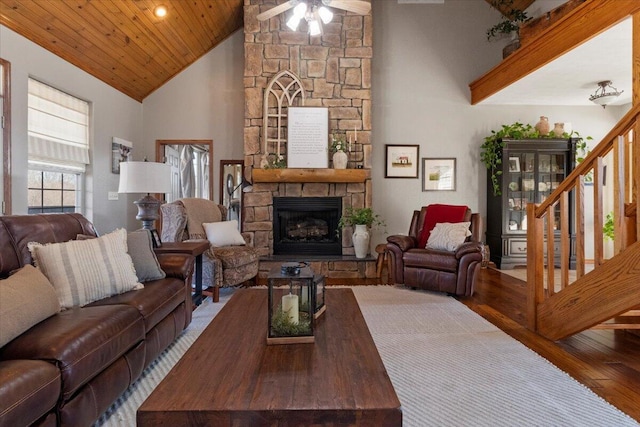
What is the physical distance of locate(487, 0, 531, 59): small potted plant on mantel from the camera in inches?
222

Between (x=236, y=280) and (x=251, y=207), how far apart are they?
1754 mm

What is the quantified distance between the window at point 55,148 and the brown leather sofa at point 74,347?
1.79 meters

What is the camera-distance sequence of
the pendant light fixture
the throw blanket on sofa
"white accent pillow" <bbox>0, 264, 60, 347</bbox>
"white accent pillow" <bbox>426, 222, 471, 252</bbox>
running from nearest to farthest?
"white accent pillow" <bbox>0, 264, 60, 347</bbox>
the throw blanket on sofa
"white accent pillow" <bbox>426, 222, 471, 252</bbox>
the pendant light fixture

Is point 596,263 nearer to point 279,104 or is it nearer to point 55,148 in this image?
point 279,104

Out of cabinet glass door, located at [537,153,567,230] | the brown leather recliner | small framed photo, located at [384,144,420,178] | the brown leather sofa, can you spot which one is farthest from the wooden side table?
cabinet glass door, located at [537,153,567,230]

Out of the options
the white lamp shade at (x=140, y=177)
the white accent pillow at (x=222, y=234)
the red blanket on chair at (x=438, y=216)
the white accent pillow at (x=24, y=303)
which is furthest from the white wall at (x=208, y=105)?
the white accent pillow at (x=24, y=303)

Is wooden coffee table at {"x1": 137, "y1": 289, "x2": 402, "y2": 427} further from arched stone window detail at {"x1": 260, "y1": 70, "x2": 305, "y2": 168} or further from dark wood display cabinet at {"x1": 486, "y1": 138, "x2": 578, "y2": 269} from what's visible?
dark wood display cabinet at {"x1": 486, "y1": 138, "x2": 578, "y2": 269}

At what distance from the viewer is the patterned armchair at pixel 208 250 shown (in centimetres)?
378

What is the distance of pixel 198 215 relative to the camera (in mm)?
4270

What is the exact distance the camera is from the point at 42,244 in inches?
85.5

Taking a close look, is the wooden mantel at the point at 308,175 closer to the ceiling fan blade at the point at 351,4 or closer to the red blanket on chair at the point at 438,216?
the red blanket on chair at the point at 438,216

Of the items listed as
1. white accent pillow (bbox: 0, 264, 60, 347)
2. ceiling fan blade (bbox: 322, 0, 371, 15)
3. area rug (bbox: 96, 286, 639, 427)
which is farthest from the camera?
ceiling fan blade (bbox: 322, 0, 371, 15)

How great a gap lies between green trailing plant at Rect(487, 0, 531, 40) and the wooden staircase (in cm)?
345

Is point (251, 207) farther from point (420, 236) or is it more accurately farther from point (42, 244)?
point (42, 244)
